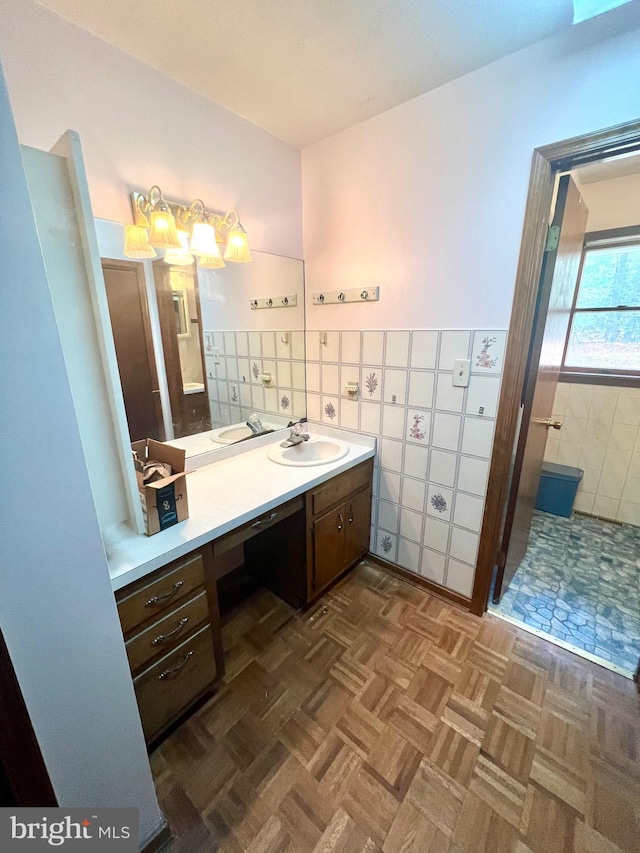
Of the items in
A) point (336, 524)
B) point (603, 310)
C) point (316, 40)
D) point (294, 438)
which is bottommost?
point (336, 524)

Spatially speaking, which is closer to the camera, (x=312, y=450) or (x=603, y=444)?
(x=312, y=450)

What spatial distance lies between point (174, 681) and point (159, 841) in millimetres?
369

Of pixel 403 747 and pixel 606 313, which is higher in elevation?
pixel 606 313

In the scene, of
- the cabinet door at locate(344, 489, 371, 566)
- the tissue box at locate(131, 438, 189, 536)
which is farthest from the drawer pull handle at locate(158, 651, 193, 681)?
the cabinet door at locate(344, 489, 371, 566)

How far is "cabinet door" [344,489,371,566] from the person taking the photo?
184 centimetres

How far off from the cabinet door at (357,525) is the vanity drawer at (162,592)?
881mm

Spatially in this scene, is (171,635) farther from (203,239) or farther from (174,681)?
(203,239)

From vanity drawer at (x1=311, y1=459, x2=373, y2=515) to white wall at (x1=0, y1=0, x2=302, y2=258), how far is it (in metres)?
1.28

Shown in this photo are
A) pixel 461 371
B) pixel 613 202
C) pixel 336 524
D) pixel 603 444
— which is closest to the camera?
pixel 461 371

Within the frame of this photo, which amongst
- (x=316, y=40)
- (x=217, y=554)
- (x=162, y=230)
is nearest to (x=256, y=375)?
(x=162, y=230)

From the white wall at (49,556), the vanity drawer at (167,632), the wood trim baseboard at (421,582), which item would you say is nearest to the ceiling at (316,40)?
the white wall at (49,556)

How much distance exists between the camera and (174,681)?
1133 mm

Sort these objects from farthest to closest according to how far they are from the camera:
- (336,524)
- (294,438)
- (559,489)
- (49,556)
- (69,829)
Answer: (559,489) → (294,438) → (336,524) → (69,829) → (49,556)

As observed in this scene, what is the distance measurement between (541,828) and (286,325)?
7.28 feet
